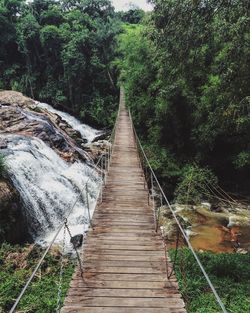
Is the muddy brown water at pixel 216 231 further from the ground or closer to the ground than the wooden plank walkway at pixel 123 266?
closer to the ground

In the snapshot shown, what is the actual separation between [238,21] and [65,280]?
A: 17.9 feet

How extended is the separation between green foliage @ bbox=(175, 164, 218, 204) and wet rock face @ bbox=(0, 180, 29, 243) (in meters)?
5.97

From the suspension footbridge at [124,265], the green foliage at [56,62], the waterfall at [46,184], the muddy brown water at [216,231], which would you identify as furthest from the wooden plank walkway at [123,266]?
the green foliage at [56,62]

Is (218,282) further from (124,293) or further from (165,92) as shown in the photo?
(165,92)

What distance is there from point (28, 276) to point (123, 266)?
3.05m

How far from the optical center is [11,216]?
27.9 feet

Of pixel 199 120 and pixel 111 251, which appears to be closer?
pixel 111 251

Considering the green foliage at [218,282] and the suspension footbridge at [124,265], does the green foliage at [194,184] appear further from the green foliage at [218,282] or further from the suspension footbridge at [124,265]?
→ the suspension footbridge at [124,265]

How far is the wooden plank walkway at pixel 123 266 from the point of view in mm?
3635

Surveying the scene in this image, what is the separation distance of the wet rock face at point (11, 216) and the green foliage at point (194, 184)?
5.97 metres

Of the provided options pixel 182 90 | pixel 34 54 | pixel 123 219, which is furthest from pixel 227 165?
pixel 34 54

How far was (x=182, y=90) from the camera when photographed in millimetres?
13766

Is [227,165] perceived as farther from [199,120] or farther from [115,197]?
[115,197]

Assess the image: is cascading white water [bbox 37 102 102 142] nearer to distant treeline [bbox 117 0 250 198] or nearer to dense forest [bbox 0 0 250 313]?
dense forest [bbox 0 0 250 313]
